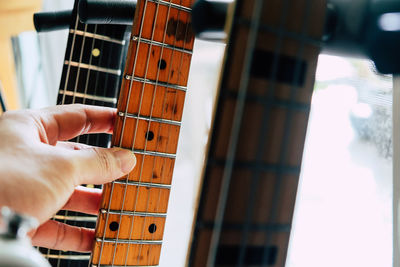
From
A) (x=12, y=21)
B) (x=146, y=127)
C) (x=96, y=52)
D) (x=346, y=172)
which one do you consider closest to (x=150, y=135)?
(x=146, y=127)

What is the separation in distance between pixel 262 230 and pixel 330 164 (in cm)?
57

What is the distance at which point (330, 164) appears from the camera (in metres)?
0.86

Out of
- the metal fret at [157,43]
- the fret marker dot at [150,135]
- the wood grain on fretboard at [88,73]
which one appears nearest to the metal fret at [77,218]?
the wood grain on fretboard at [88,73]

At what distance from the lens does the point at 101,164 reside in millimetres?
511

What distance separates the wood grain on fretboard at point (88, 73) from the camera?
2.31 ft

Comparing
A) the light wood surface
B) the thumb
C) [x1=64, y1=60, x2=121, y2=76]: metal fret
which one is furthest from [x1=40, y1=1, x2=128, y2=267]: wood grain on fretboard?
the light wood surface

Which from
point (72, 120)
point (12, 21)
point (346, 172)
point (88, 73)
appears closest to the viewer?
point (72, 120)

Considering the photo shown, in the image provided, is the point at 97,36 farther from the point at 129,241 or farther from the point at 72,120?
the point at 129,241

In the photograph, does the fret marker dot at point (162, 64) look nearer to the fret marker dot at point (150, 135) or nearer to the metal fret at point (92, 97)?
the fret marker dot at point (150, 135)

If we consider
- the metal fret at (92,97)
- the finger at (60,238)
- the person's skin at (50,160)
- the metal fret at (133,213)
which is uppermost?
the metal fret at (92,97)

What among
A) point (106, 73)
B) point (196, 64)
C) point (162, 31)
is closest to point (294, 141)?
point (162, 31)

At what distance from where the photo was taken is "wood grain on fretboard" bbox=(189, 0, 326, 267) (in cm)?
31

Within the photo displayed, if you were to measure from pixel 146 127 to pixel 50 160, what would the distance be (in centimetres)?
14

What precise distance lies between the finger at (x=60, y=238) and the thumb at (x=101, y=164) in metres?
0.16
